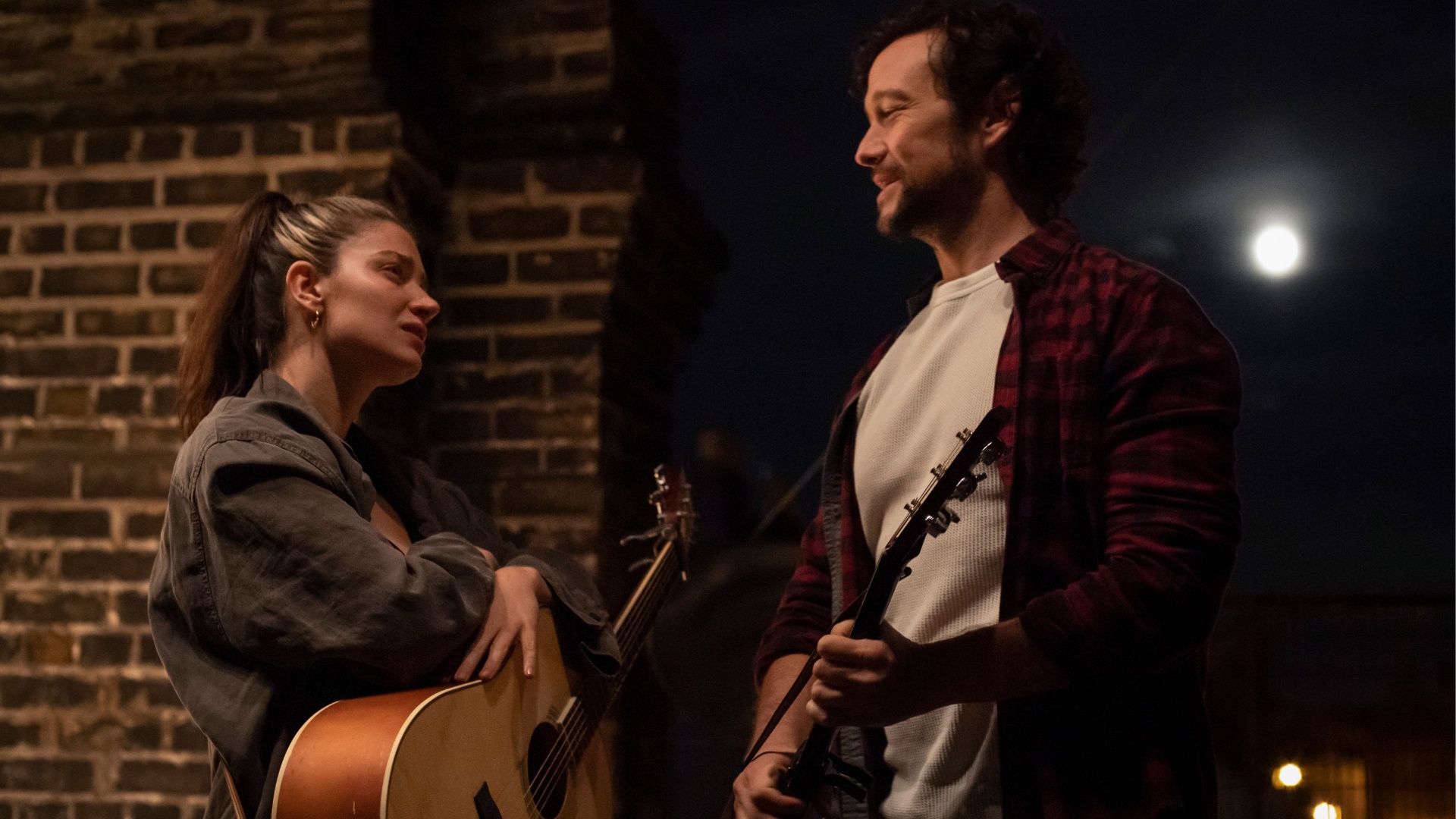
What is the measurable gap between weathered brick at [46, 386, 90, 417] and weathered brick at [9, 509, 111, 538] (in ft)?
0.81

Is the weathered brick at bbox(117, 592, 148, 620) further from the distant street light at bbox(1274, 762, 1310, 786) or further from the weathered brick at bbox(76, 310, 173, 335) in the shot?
the distant street light at bbox(1274, 762, 1310, 786)

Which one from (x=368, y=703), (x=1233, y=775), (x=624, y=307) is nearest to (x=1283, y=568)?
(x=1233, y=775)

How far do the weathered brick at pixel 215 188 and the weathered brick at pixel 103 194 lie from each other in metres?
0.07

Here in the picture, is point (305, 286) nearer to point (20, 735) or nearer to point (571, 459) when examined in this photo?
point (571, 459)

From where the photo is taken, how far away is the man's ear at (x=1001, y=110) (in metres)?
1.88

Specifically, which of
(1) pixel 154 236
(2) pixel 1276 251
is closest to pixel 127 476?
(1) pixel 154 236

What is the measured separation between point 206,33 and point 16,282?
81cm

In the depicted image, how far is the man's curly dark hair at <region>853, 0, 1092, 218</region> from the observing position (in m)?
1.87

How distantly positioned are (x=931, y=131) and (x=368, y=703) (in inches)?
46.8

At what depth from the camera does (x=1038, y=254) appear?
1.72 m

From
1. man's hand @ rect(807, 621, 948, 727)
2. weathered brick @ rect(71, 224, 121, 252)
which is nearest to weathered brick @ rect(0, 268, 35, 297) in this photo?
weathered brick @ rect(71, 224, 121, 252)

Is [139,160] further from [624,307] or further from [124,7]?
[624,307]

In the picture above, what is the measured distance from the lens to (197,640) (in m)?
1.72

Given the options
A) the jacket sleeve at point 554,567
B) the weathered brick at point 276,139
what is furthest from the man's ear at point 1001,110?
the weathered brick at point 276,139
